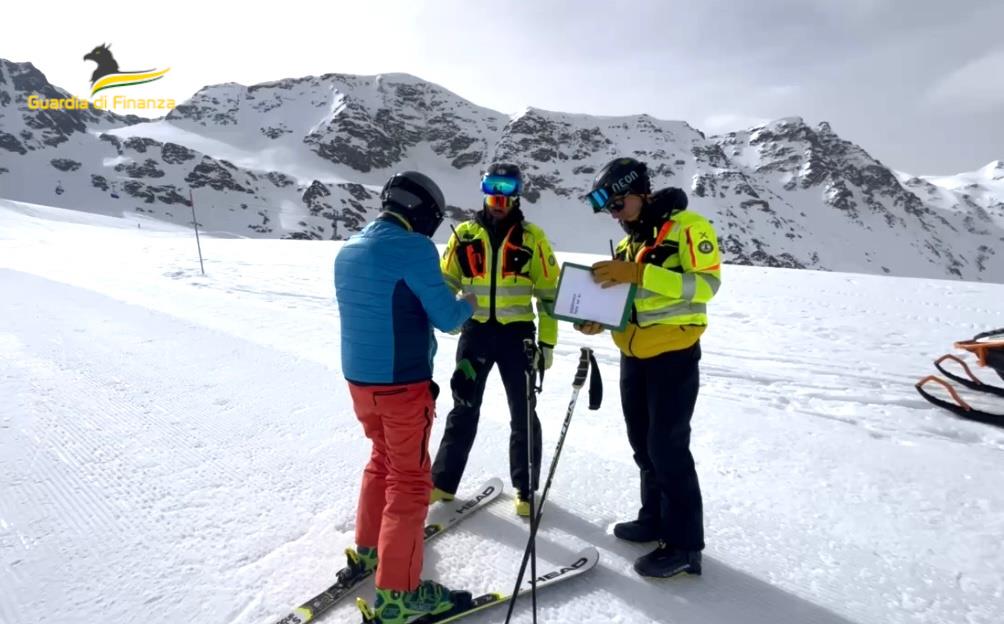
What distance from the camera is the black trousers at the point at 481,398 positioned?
3.38m

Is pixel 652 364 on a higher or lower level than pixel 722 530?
higher

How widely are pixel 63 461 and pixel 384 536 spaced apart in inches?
124

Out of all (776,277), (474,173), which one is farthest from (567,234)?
(776,277)

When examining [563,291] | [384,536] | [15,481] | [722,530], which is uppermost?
[563,291]

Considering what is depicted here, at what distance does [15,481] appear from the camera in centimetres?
367

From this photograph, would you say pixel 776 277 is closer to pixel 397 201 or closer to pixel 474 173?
pixel 397 201

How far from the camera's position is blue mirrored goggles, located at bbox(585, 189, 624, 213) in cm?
289

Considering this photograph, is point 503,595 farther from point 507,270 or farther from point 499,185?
point 499,185

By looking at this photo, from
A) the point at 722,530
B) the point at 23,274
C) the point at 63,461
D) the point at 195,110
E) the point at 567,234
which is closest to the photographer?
the point at 722,530

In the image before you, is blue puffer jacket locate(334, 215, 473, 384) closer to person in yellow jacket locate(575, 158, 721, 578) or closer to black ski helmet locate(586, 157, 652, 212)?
person in yellow jacket locate(575, 158, 721, 578)

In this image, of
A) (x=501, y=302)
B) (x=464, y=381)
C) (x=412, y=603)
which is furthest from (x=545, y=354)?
(x=412, y=603)

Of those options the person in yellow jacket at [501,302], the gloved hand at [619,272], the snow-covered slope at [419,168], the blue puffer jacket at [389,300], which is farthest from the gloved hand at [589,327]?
the snow-covered slope at [419,168]

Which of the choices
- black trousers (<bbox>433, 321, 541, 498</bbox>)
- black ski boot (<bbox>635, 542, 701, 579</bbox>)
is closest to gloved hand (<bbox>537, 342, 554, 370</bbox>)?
black trousers (<bbox>433, 321, 541, 498</bbox>)

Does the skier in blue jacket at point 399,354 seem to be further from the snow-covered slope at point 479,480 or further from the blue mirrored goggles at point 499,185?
the blue mirrored goggles at point 499,185
